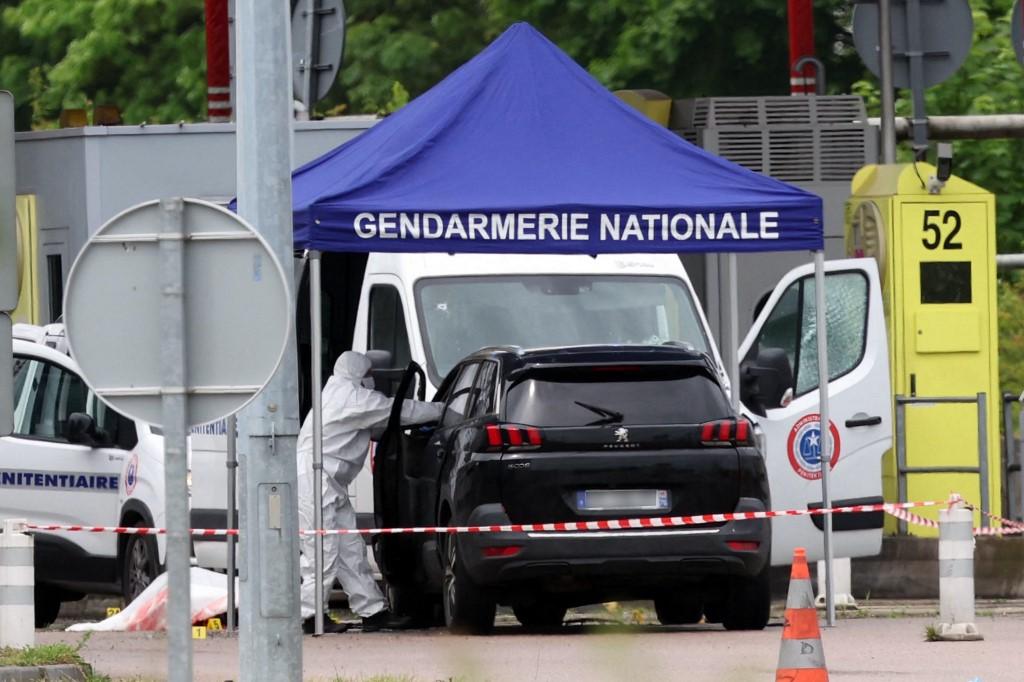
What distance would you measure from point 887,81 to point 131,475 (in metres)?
6.76

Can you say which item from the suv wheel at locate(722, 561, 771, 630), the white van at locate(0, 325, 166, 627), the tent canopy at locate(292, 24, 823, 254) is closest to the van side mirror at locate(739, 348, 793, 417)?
the tent canopy at locate(292, 24, 823, 254)

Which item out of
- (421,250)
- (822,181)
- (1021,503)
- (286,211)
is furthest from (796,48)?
(286,211)

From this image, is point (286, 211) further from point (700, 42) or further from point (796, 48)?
point (700, 42)

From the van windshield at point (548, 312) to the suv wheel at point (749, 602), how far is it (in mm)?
2312

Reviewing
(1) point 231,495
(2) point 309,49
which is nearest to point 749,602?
(1) point 231,495

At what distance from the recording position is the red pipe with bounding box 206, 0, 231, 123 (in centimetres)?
2422

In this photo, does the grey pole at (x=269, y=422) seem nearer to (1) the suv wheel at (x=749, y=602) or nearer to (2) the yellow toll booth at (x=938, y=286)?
(1) the suv wheel at (x=749, y=602)

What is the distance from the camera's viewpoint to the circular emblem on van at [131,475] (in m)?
17.3

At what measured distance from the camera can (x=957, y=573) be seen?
1370 cm

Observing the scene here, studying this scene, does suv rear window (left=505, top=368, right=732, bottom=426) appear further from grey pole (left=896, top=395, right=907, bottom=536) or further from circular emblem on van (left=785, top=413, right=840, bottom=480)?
grey pole (left=896, top=395, right=907, bottom=536)

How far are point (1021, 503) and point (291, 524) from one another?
30.4 feet

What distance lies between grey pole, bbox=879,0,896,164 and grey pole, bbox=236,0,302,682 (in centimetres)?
1040

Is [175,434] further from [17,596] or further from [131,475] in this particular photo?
[131,475]

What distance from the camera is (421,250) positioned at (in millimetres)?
14219
